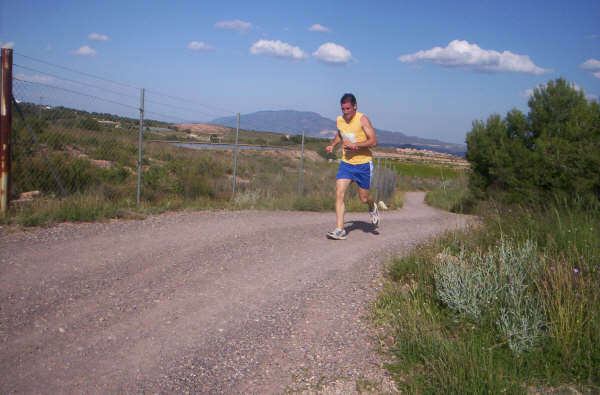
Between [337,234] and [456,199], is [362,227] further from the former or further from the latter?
[456,199]

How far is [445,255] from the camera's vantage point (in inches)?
187

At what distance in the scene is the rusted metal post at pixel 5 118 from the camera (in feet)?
24.3

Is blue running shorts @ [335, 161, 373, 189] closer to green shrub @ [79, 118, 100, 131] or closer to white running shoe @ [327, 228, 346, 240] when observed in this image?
white running shoe @ [327, 228, 346, 240]

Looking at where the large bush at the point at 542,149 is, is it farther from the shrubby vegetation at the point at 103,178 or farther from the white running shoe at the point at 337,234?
the shrubby vegetation at the point at 103,178

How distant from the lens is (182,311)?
4.15m

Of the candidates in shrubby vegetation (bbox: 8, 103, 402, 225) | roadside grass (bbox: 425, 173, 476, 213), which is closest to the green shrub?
shrubby vegetation (bbox: 8, 103, 402, 225)

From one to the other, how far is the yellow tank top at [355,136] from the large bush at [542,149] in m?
2.74

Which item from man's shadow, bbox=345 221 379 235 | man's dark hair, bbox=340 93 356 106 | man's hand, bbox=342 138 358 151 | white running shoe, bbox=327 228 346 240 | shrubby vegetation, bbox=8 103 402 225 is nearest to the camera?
man's hand, bbox=342 138 358 151

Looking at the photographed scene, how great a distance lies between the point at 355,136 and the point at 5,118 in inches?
224

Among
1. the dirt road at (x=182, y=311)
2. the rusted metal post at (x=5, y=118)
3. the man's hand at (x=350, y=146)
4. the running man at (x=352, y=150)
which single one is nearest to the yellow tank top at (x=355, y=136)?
the running man at (x=352, y=150)

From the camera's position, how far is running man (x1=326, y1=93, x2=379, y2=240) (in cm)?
702

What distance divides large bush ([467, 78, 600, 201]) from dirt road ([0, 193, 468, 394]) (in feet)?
9.60

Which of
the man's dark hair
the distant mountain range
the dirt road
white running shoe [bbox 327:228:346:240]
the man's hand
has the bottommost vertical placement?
the dirt road

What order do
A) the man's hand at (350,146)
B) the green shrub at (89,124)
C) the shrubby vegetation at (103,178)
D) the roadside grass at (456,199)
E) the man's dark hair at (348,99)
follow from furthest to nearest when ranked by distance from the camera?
1. the roadside grass at (456,199)
2. the green shrub at (89,124)
3. the shrubby vegetation at (103,178)
4. the man's dark hair at (348,99)
5. the man's hand at (350,146)
